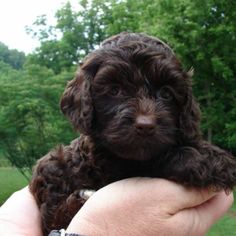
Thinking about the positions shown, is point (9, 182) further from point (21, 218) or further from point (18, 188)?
point (21, 218)

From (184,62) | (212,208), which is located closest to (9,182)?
(184,62)

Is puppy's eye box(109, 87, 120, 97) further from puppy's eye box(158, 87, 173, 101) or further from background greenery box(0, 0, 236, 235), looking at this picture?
background greenery box(0, 0, 236, 235)

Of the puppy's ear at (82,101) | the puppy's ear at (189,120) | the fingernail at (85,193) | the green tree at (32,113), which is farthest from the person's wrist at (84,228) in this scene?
the green tree at (32,113)

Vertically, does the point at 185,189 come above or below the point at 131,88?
below

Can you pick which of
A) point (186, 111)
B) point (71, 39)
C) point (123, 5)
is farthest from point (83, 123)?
point (71, 39)

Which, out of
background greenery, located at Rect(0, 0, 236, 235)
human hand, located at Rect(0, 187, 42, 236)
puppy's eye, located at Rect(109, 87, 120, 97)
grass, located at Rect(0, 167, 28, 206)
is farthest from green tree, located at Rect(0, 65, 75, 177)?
puppy's eye, located at Rect(109, 87, 120, 97)

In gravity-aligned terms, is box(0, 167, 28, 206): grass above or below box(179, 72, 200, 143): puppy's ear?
below

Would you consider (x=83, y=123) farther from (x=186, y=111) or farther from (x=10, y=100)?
(x=10, y=100)
